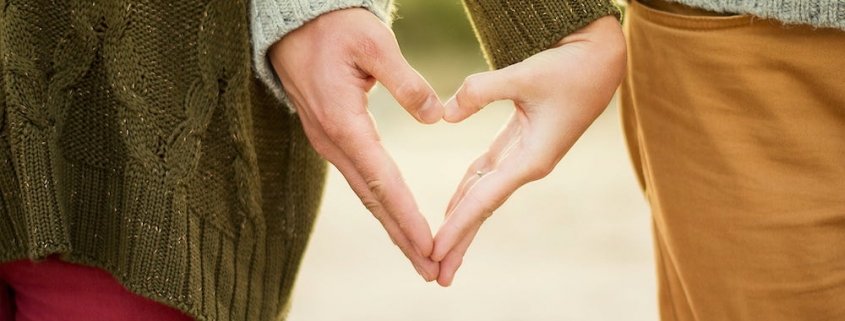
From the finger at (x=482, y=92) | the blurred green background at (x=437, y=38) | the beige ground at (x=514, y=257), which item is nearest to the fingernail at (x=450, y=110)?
the finger at (x=482, y=92)

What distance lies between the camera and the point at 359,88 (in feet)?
4.08

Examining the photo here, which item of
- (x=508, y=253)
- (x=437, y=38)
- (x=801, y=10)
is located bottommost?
(x=437, y=38)

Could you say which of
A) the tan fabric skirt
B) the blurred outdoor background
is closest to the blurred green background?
the blurred outdoor background

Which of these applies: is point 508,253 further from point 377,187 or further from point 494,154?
point 377,187

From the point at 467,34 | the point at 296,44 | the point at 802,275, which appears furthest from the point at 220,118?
the point at 467,34

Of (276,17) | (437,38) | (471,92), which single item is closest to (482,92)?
→ (471,92)

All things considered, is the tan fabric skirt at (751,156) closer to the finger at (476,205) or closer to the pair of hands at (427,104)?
the pair of hands at (427,104)

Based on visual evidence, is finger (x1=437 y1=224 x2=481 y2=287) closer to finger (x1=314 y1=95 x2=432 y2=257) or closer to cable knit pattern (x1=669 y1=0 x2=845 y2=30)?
finger (x1=314 y1=95 x2=432 y2=257)

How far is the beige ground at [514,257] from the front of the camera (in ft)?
12.6

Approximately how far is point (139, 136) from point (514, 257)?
321 centimetres

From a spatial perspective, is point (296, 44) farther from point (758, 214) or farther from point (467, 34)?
point (467, 34)

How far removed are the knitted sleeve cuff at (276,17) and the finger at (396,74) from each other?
57 mm

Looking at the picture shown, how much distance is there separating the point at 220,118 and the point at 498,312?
2.57 meters

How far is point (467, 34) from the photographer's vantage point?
9086mm
